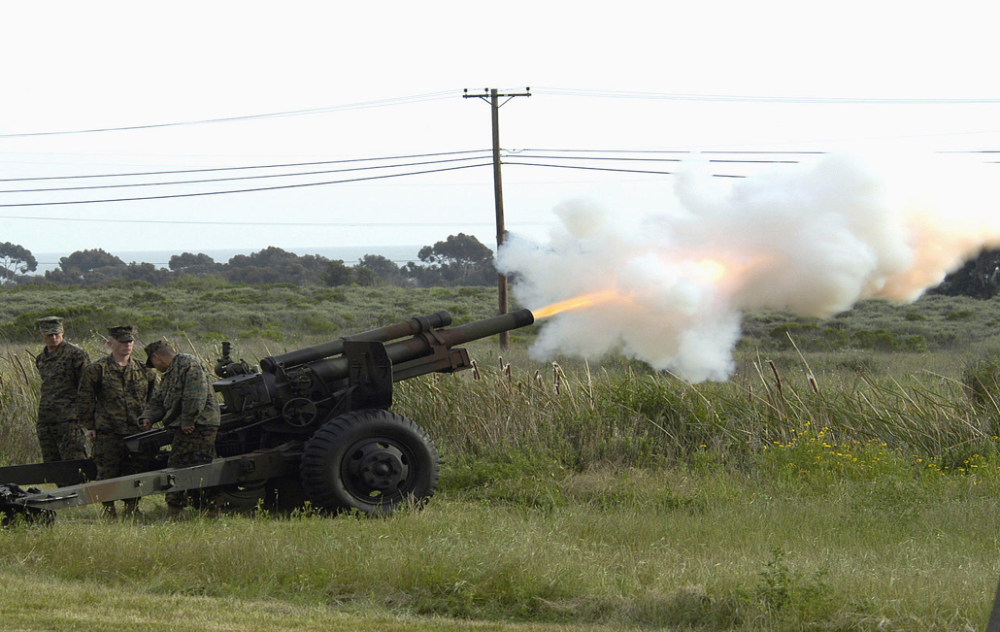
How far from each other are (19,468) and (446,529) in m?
3.97

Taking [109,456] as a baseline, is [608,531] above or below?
below

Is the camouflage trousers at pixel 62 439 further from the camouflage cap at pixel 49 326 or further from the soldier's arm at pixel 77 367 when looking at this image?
the camouflage cap at pixel 49 326

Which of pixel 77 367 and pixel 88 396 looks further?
pixel 77 367

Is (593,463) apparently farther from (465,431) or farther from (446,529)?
(446,529)

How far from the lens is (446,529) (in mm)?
8070

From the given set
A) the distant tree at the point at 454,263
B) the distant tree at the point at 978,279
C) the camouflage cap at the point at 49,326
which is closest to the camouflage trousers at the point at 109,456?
the camouflage cap at the point at 49,326

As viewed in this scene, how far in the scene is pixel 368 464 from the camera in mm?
8969

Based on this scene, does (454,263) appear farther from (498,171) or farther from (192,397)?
(192,397)

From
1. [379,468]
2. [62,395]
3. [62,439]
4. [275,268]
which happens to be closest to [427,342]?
[379,468]

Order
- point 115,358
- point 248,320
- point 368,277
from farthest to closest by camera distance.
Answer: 1. point 368,277
2. point 248,320
3. point 115,358

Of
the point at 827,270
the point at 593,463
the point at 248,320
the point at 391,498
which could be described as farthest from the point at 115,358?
the point at 248,320

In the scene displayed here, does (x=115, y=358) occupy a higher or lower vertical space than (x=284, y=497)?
higher

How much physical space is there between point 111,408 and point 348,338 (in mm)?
2323

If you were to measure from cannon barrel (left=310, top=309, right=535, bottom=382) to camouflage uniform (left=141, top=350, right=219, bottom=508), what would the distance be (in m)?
1.06
